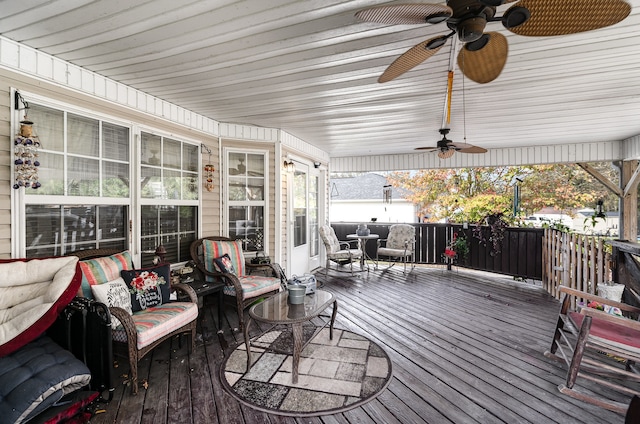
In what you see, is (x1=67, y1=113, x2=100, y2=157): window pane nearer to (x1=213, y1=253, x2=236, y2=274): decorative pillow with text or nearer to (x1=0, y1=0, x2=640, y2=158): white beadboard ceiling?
(x1=0, y1=0, x2=640, y2=158): white beadboard ceiling

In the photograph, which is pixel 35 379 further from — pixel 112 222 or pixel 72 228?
pixel 112 222

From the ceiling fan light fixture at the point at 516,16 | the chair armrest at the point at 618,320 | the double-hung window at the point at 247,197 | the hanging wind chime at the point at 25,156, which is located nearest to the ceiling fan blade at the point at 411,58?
the ceiling fan light fixture at the point at 516,16

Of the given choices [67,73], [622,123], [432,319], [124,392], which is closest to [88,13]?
[67,73]

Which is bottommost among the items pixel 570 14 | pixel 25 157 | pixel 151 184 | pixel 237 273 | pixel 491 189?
pixel 237 273

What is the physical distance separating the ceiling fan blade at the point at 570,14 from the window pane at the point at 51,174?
11.6 ft

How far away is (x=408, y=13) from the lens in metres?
1.47

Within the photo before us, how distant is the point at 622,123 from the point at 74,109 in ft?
23.6

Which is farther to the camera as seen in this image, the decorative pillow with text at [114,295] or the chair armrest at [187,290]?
the chair armrest at [187,290]

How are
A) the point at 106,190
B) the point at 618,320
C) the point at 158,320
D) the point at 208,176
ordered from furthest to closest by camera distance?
the point at 208,176 → the point at 106,190 → the point at 158,320 → the point at 618,320

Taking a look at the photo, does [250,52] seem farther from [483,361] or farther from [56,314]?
[483,361]

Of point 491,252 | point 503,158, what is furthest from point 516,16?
point 503,158

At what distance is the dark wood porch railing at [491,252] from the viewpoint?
18.6ft

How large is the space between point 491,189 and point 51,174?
381 inches

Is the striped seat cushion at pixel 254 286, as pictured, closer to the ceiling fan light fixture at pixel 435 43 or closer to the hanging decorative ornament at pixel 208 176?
the hanging decorative ornament at pixel 208 176
